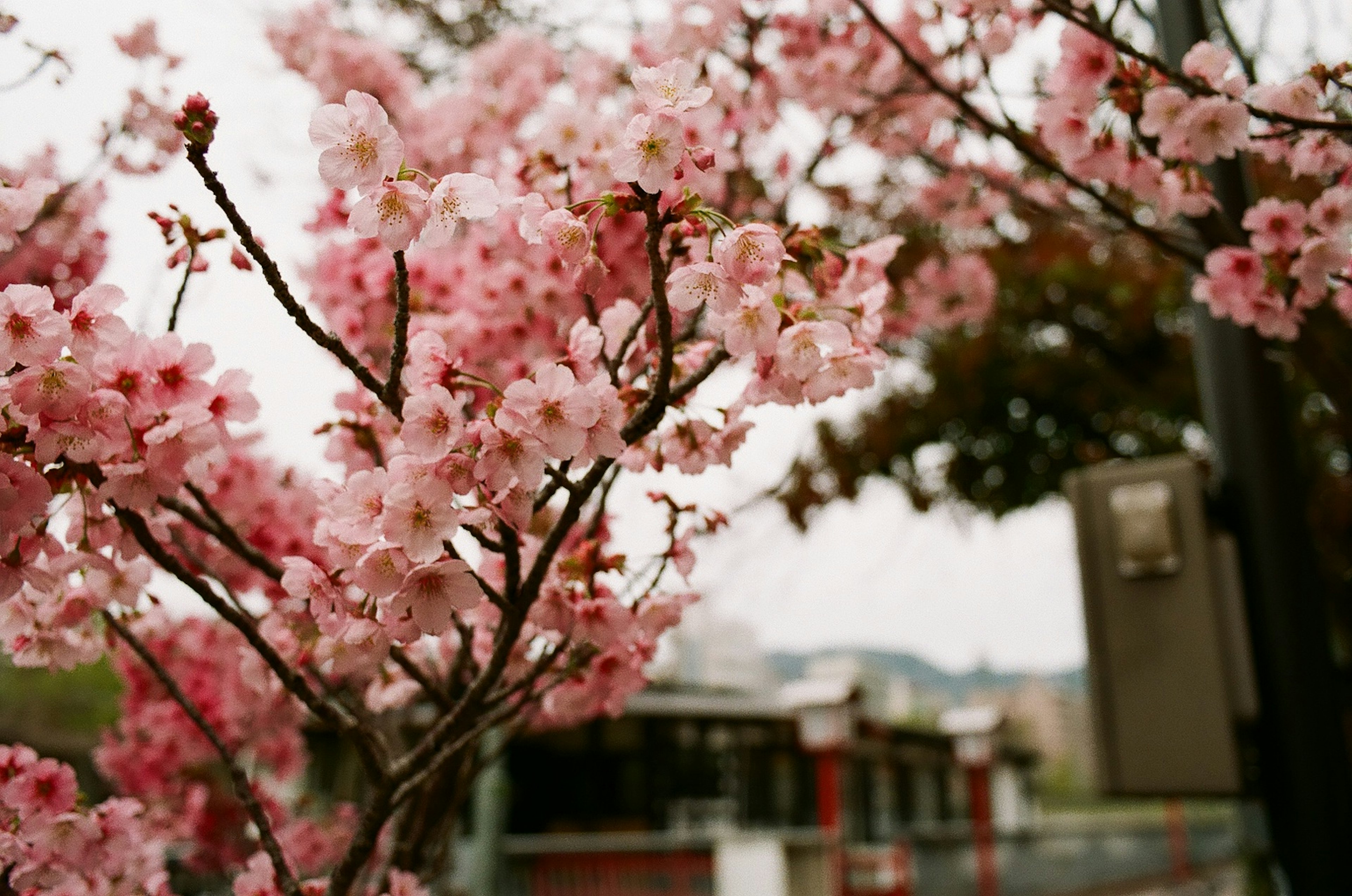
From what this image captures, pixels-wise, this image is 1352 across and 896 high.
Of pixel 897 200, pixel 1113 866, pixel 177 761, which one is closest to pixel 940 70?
pixel 897 200

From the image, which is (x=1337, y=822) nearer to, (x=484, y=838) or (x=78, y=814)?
(x=78, y=814)

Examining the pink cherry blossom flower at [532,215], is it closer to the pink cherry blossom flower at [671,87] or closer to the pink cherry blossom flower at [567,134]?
the pink cherry blossom flower at [671,87]

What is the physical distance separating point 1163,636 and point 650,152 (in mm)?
1794

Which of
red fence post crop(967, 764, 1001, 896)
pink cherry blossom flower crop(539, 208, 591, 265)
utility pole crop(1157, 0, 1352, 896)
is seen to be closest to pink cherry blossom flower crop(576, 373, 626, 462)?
pink cherry blossom flower crop(539, 208, 591, 265)

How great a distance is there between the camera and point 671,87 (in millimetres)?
900

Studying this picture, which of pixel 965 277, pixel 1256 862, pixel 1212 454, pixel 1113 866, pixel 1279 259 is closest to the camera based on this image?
pixel 1279 259

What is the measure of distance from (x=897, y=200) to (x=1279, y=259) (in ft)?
12.5

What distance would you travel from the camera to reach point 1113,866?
1377 cm

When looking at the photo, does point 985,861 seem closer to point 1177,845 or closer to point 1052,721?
point 1177,845

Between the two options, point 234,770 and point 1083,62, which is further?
point 1083,62

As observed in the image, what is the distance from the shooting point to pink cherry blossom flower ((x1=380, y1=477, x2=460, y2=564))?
2.80ft

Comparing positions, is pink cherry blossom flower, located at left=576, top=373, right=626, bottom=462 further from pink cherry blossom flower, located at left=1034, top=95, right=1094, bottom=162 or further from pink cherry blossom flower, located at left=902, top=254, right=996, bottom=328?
pink cherry blossom flower, located at left=902, top=254, right=996, bottom=328

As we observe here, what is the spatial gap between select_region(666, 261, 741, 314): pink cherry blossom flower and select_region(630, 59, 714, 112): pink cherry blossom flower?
15 centimetres

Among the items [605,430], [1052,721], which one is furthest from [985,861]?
[1052,721]
